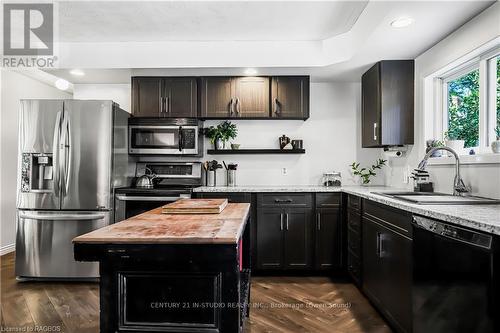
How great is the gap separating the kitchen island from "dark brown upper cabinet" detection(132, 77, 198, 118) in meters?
2.48

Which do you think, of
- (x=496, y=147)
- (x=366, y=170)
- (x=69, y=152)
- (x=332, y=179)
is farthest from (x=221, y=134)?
(x=496, y=147)

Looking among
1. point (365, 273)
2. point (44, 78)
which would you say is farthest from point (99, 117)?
point (365, 273)

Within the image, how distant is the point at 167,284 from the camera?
1.30 metres

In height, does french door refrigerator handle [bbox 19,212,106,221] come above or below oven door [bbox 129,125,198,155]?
below

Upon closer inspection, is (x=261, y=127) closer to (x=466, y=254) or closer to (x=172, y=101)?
(x=172, y=101)

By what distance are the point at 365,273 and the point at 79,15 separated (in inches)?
138

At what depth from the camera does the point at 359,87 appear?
3.93m

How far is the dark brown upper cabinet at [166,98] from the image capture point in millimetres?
3607

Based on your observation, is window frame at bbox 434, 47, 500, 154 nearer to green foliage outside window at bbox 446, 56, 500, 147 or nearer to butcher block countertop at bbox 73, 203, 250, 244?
green foliage outside window at bbox 446, 56, 500, 147

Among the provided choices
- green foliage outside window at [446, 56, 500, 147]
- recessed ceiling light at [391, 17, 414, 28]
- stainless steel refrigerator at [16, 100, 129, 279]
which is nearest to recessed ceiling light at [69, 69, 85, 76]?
stainless steel refrigerator at [16, 100, 129, 279]

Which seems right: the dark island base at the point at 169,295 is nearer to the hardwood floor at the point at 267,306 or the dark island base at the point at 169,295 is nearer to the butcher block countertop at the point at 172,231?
the butcher block countertop at the point at 172,231

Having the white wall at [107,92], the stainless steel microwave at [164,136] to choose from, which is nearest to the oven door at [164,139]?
the stainless steel microwave at [164,136]

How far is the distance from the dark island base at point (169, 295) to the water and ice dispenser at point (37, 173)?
236 cm

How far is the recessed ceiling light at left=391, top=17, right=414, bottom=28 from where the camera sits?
90.0 inches
